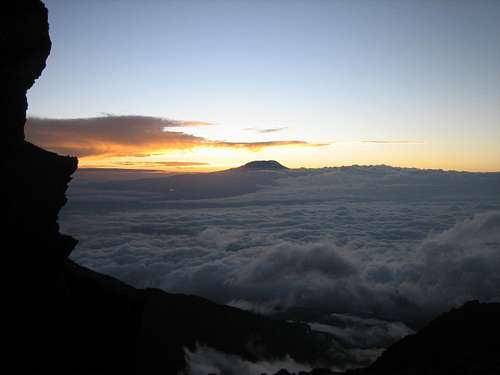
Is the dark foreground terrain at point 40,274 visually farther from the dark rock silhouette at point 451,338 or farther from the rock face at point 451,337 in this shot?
the rock face at point 451,337

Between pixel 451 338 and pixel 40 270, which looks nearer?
pixel 40 270

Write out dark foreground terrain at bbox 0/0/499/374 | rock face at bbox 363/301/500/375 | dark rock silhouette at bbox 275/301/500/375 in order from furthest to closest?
rock face at bbox 363/301/500/375 → dark rock silhouette at bbox 275/301/500/375 → dark foreground terrain at bbox 0/0/499/374

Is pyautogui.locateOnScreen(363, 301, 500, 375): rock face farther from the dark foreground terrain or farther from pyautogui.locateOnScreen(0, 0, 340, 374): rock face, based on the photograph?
pyautogui.locateOnScreen(0, 0, 340, 374): rock face

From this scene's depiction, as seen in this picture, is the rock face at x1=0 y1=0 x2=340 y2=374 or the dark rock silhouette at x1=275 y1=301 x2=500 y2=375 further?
the dark rock silhouette at x1=275 y1=301 x2=500 y2=375

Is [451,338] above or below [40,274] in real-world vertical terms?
below

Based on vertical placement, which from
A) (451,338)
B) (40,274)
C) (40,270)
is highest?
(40,270)

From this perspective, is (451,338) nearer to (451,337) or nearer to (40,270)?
(451,337)

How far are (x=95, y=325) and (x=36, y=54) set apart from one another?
751 inches

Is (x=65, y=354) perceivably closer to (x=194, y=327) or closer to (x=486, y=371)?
(x=486, y=371)

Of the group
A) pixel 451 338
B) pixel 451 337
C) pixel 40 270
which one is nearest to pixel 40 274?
pixel 40 270

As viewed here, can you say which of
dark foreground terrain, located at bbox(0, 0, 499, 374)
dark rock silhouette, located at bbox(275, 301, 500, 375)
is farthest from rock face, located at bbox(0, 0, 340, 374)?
dark rock silhouette, located at bbox(275, 301, 500, 375)

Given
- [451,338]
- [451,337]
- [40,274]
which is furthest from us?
[451,337]

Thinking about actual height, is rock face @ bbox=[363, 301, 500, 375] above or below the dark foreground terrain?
below

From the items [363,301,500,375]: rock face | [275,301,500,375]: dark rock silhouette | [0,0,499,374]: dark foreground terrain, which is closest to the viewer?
[0,0,499,374]: dark foreground terrain
